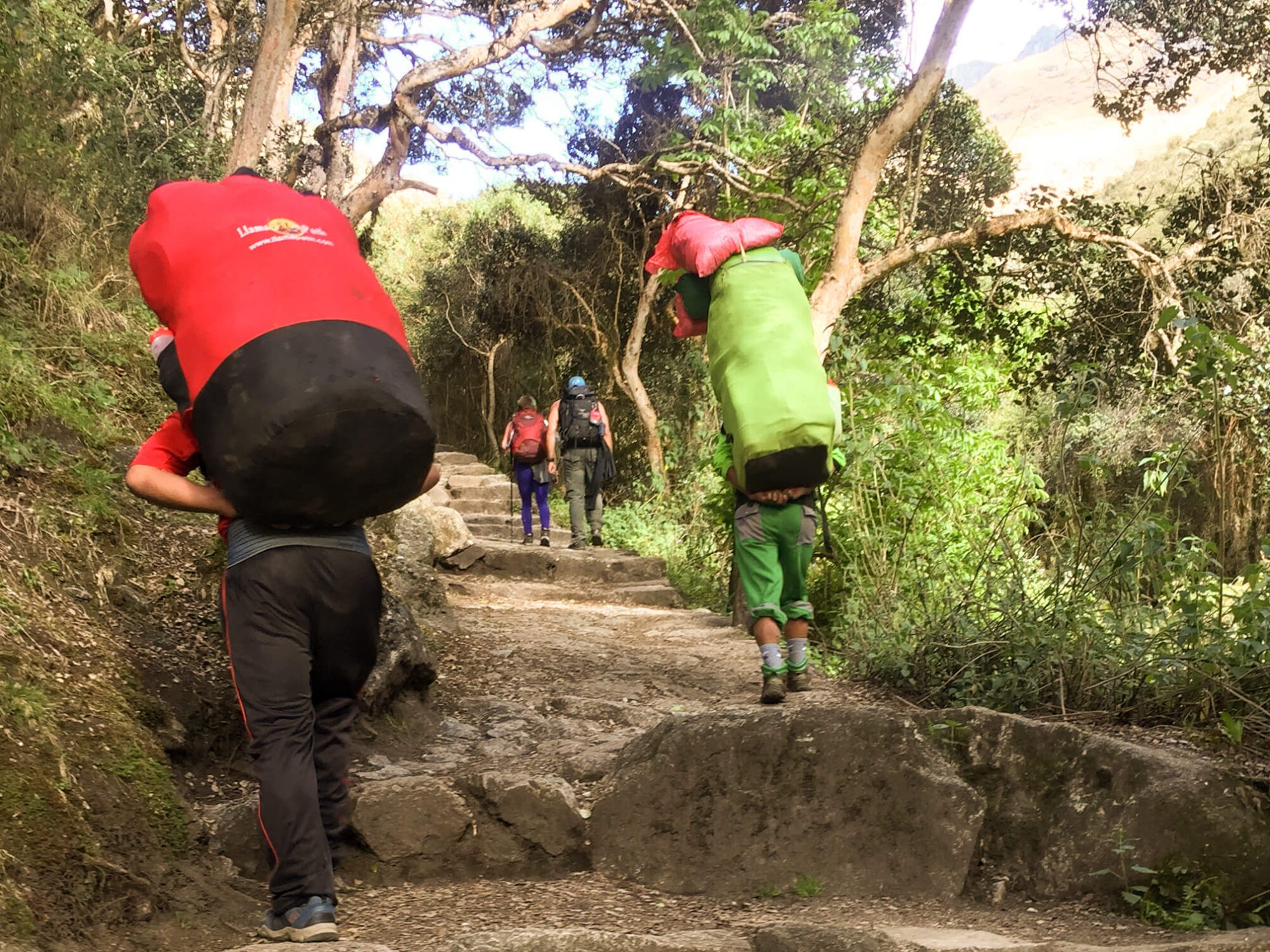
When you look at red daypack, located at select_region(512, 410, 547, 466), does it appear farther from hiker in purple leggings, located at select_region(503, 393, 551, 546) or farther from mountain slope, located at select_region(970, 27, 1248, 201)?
mountain slope, located at select_region(970, 27, 1248, 201)

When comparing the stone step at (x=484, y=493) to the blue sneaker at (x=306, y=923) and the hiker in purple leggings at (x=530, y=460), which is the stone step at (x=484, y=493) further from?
the blue sneaker at (x=306, y=923)

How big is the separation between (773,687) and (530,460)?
806 cm

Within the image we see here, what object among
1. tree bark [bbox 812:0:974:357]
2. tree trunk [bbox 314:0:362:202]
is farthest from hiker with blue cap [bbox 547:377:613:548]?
tree trunk [bbox 314:0:362:202]

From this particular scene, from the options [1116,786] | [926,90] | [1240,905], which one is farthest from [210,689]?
[926,90]

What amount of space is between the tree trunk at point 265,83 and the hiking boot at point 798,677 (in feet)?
19.4

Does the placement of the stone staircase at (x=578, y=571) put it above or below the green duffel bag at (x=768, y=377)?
below

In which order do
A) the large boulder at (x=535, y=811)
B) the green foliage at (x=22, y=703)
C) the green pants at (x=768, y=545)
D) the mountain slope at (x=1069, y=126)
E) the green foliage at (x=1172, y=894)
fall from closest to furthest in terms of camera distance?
the green foliage at (x=22, y=703), the green foliage at (x=1172, y=894), the large boulder at (x=535, y=811), the green pants at (x=768, y=545), the mountain slope at (x=1069, y=126)

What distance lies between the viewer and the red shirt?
2.67m

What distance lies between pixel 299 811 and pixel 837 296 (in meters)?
6.83

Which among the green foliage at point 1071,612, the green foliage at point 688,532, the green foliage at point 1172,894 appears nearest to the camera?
the green foliage at point 1172,894

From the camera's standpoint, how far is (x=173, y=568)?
4.39m

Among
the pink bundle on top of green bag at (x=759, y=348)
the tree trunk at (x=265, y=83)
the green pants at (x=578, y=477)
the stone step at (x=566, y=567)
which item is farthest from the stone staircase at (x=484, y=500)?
the pink bundle on top of green bag at (x=759, y=348)

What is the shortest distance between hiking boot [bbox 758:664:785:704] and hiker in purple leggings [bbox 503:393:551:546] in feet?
25.5

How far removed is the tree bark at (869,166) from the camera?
8531 millimetres
